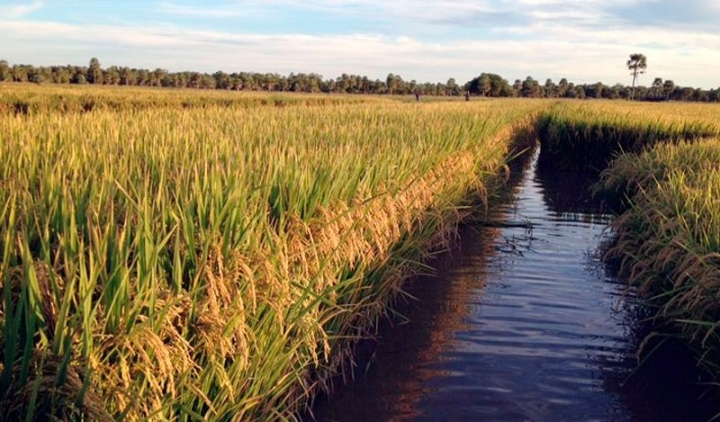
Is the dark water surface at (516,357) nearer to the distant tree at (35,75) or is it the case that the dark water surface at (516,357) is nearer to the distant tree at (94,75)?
the distant tree at (35,75)

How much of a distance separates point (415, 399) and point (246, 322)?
5.87ft

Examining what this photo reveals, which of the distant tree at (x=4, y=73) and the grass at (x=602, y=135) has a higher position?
the distant tree at (x=4, y=73)

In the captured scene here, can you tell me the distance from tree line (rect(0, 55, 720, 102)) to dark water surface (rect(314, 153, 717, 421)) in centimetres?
8645

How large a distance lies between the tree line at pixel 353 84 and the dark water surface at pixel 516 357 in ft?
284

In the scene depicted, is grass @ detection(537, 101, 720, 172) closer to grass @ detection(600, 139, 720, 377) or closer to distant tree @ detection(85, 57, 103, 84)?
grass @ detection(600, 139, 720, 377)

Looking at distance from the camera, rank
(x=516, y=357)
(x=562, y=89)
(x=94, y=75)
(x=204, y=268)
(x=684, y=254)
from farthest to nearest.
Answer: (x=562, y=89)
(x=94, y=75)
(x=516, y=357)
(x=684, y=254)
(x=204, y=268)

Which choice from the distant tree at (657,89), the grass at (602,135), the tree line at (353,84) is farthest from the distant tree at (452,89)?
the grass at (602,135)

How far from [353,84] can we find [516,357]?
102 metres

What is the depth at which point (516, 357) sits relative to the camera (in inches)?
201

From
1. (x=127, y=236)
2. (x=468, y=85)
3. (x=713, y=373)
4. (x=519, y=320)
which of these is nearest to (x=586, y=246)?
(x=519, y=320)

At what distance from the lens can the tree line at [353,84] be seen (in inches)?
3632

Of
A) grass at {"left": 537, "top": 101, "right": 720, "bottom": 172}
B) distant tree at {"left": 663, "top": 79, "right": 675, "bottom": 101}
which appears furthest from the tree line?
grass at {"left": 537, "top": 101, "right": 720, "bottom": 172}

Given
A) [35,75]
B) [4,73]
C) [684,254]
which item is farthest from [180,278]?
[35,75]

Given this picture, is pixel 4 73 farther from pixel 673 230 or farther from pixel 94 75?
pixel 673 230
